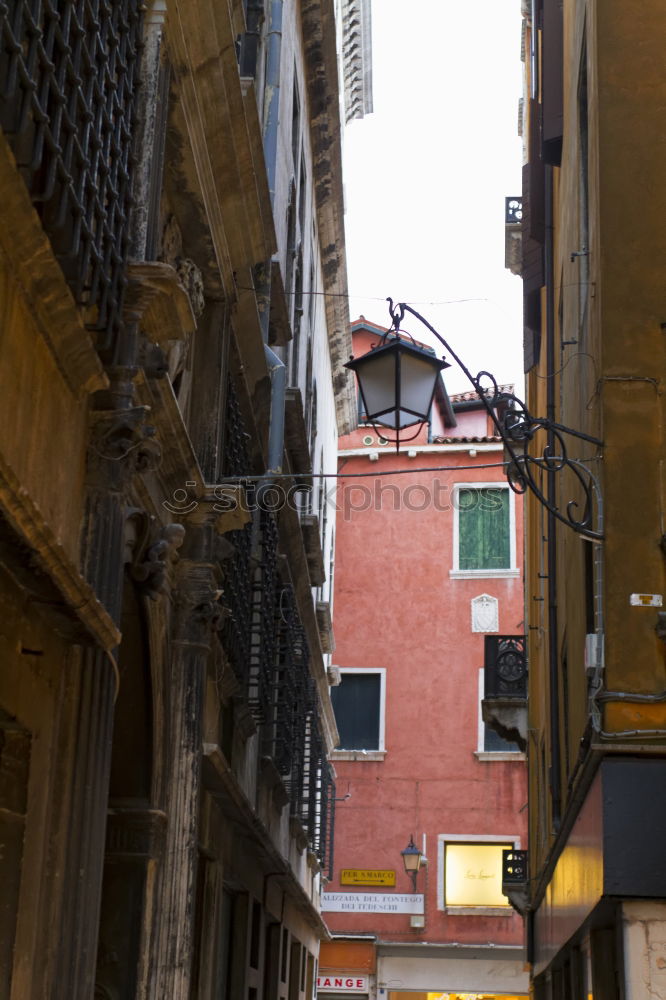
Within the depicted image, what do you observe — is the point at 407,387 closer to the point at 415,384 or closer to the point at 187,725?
the point at 415,384

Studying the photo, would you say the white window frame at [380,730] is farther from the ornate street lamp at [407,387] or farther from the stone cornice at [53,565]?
the stone cornice at [53,565]

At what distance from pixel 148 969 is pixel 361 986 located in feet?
69.2

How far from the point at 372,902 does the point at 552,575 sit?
1623 cm

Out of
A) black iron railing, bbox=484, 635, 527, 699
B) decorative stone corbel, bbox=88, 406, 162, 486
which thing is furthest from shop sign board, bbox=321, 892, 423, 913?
decorative stone corbel, bbox=88, 406, 162, 486

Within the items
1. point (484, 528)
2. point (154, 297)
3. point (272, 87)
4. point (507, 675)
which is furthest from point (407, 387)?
point (484, 528)

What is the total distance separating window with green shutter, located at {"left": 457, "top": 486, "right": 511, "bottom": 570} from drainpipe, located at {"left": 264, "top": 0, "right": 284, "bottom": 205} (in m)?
17.5

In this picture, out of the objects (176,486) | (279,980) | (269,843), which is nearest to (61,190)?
(176,486)

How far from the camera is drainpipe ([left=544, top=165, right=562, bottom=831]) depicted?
13.7 m

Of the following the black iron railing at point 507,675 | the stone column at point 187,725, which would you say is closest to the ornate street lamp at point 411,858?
the black iron railing at point 507,675

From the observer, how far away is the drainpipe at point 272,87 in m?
15.0

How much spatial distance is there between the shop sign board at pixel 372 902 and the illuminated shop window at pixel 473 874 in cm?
69

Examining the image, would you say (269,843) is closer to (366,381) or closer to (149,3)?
(366,381)

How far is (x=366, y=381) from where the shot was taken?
920cm

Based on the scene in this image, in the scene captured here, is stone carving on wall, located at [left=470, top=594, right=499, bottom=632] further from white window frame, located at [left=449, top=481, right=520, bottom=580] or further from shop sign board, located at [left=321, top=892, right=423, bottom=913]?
shop sign board, located at [left=321, top=892, right=423, bottom=913]
